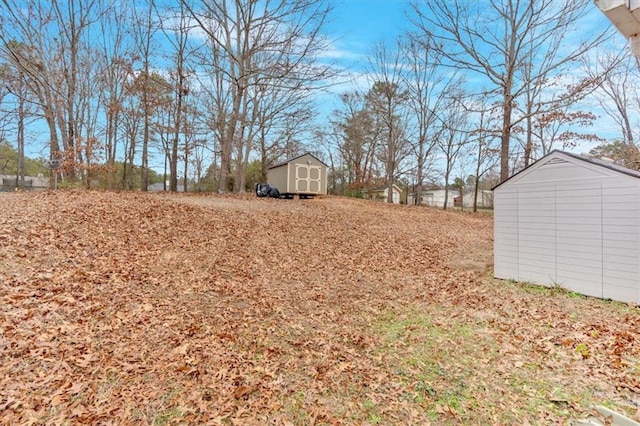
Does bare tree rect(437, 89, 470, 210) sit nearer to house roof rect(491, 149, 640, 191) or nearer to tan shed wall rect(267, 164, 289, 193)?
tan shed wall rect(267, 164, 289, 193)

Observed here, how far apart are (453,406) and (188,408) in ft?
7.11

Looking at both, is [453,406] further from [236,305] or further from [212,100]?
[212,100]

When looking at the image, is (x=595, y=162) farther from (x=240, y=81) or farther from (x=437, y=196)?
(x=437, y=196)

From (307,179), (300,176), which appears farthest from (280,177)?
(307,179)

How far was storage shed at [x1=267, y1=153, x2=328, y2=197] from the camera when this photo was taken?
1522 centimetres

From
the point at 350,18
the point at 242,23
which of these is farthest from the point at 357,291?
the point at 242,23

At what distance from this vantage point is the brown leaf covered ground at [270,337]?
8.34ft

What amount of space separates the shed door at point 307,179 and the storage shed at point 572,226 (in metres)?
Result: 10.1

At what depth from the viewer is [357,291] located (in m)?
5.27

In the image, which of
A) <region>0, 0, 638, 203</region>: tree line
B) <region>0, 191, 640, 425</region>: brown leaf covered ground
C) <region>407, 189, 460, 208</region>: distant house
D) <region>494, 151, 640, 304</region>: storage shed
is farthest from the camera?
<region>407, 189, 460, 208</region>: distant house

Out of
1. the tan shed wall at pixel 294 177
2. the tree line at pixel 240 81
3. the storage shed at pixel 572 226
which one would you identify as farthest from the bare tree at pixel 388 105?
the storage shed at pixel 572 226

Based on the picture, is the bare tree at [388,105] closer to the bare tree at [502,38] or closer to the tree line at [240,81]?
the tree line at [240,81]

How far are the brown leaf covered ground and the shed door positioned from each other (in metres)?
8.90

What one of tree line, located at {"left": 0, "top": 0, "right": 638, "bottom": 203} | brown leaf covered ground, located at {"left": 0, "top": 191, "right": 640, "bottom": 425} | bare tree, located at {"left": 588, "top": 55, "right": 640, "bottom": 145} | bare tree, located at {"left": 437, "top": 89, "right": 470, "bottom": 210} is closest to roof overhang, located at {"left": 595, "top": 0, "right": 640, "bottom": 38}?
brown leaf covered ground, located at {"left": 0, "top": 191, "right": 640, "bottom": 425}
